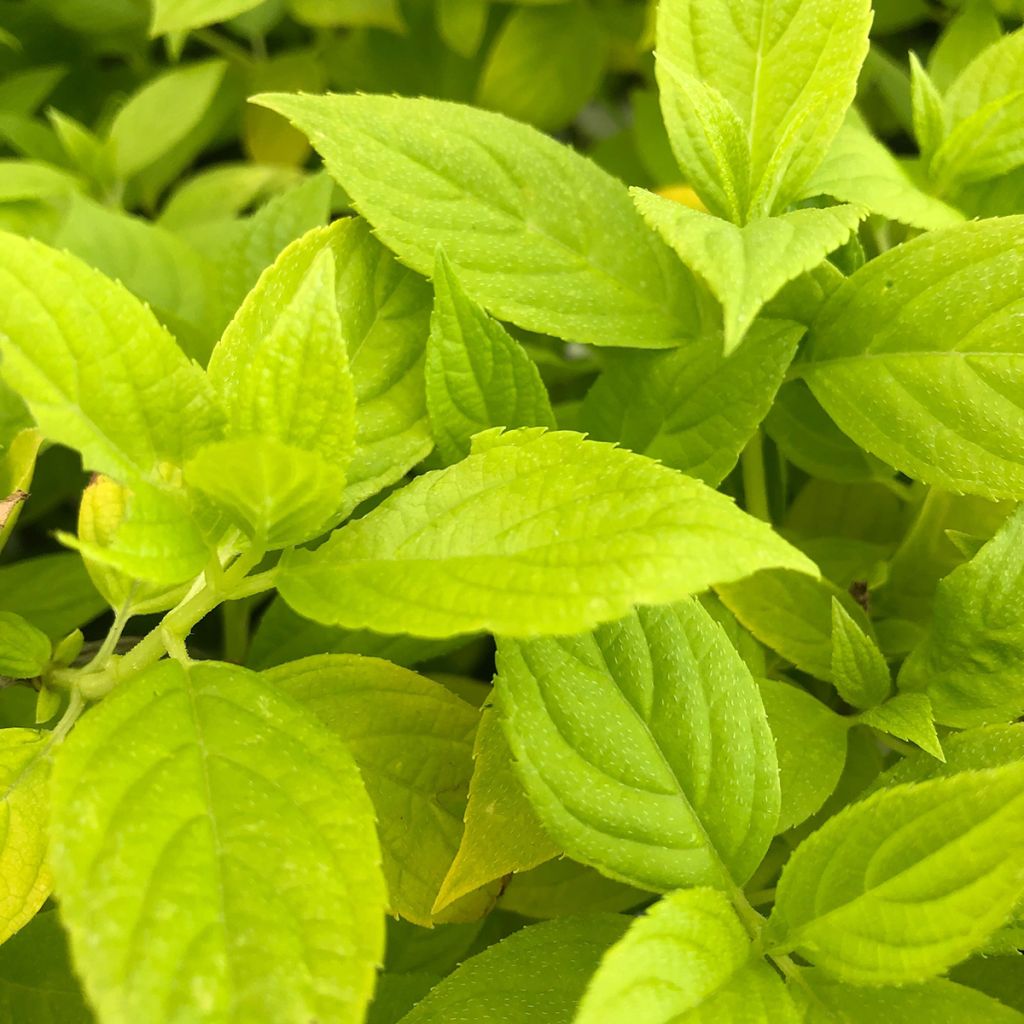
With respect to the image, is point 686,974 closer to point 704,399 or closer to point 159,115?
point 704,399

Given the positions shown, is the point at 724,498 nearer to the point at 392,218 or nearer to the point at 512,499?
the point at 512,499

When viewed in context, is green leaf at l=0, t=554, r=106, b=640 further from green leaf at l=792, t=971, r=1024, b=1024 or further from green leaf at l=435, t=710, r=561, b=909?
green leaf at l=792, t=971, r=1024, b=1024

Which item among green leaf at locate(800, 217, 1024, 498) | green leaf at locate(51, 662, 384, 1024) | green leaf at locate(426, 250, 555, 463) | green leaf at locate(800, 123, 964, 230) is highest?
green leaf at locate(800, 123, 964, 230)

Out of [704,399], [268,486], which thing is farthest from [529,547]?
[704,399]

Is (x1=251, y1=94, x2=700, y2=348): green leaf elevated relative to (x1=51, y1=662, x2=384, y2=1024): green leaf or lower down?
elevated

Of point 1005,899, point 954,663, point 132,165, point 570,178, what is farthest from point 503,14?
point 1005,899

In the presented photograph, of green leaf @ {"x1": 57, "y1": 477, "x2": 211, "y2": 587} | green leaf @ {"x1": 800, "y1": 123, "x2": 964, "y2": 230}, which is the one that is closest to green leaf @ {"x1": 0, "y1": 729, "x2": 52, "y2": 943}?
green leaf @ {"x1": 57, "y1": 477, "x2": 211, "y2": 587}

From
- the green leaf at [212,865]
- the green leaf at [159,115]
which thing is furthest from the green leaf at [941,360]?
the green leaf at [159,115]
